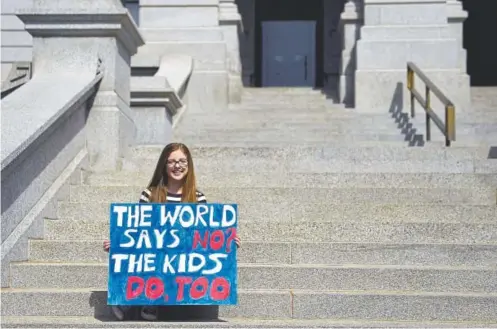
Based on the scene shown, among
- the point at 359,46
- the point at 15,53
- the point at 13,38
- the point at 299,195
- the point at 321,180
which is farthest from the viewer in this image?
the point at 13,38

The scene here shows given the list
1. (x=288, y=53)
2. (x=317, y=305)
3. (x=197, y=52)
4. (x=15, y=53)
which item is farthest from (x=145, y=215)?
(x=288, y=53)

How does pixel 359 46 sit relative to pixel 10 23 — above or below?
below

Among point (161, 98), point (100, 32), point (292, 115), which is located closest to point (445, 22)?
point (292, 115)

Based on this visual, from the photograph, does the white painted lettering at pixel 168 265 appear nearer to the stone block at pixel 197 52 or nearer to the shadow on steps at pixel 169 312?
the shadow on steps at pixel 169 312

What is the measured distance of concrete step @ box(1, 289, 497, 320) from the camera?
14.2 feet

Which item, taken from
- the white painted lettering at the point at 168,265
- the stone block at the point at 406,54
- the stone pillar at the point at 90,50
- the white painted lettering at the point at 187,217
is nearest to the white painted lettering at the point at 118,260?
the white painted lettering at the point at 168,265

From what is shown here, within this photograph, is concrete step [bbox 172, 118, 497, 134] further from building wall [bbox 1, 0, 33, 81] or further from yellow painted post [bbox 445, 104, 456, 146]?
building wall [bbox 1, 0, 33, 81]

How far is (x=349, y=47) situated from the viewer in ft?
43.5

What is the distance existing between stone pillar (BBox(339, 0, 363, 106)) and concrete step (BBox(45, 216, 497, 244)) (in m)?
7.83

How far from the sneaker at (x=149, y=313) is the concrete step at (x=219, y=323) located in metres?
0.05

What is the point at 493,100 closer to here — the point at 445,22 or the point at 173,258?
the point at 445,22

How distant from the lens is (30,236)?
5039 millimetres

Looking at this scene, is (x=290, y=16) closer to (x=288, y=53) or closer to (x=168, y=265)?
(x=288, y=53)

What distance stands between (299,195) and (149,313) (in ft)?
6.45
